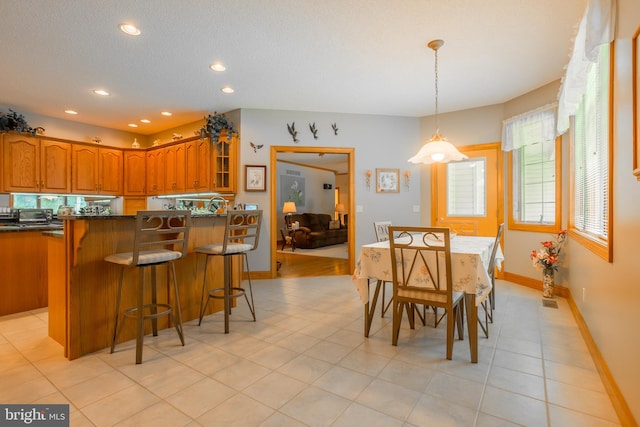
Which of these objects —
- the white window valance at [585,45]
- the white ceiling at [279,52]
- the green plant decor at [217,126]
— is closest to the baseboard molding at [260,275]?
the green plant decor at [217,126]

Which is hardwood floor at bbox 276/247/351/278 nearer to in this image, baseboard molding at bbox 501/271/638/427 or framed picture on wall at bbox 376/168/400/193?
framed picture on wall at bbox 376/168/400/193

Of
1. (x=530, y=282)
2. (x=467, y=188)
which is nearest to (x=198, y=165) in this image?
(x=467, y=188)

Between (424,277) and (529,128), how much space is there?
10.3 ft

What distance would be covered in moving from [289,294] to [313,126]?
2.67 m

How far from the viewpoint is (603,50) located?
6.97 ft

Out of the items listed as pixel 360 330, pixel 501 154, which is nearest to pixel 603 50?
pixel 501 154

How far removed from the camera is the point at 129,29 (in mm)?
2621

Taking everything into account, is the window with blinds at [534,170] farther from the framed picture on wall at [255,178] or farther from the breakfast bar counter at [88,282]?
the breakfast bar counter at [88,282]

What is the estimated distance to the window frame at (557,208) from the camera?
3.77 m

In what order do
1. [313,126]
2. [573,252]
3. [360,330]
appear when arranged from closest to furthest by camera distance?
[360,330], [573,252], [313,126]

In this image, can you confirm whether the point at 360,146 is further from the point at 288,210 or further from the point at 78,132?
the point at 78,132

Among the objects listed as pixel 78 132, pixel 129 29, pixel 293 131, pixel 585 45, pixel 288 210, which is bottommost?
pixel 288 210

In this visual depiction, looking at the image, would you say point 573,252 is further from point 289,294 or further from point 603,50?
point 289,294

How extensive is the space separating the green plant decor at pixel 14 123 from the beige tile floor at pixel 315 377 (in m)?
3.24
